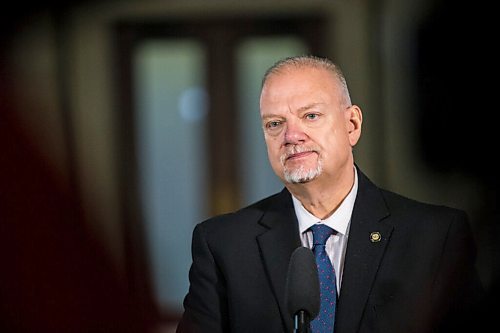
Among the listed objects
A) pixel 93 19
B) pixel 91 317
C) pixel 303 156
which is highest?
pixel 93 19

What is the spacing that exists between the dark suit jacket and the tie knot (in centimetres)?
2

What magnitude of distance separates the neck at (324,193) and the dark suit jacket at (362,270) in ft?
0.06

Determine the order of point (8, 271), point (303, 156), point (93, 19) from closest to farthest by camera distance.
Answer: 1. point (303, 156)
2. point (8, 271)
3. point (93, 19)

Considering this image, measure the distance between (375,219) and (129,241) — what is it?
0.64 m

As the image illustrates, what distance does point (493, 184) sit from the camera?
57.6 inches

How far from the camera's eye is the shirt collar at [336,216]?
0.84 meters

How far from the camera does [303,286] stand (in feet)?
1.89

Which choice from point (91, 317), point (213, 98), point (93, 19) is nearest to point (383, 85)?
point (213, 98)

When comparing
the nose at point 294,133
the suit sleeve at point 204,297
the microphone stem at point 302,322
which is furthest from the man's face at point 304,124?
the microphone stem at point 302,322

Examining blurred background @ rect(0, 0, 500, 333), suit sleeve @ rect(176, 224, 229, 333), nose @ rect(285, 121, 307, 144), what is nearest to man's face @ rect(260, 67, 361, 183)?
nose @ rect(285, 121, 307, 144)

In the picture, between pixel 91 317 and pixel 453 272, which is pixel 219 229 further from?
pixel 91 317

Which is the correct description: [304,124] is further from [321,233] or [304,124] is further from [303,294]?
[303,294]

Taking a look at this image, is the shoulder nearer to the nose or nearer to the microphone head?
the nose

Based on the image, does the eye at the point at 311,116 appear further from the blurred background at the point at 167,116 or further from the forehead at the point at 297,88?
the blurred background at the point at 167,116
